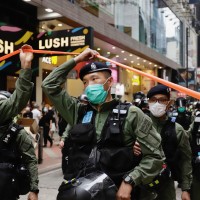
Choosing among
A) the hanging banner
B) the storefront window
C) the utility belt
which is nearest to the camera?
the utility belt

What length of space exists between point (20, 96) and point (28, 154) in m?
0.66

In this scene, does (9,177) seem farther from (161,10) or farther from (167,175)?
(161,10)

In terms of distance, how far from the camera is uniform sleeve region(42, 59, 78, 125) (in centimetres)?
269

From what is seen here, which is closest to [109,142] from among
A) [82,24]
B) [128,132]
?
[128,132]

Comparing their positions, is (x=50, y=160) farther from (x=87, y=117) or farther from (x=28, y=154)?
(x=87, y=117)

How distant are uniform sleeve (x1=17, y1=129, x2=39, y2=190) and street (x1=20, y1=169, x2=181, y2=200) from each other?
3.45m

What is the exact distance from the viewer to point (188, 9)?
39625 millimetres

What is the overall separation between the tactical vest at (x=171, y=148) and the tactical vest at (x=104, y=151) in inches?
46.4

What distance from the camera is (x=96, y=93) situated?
259 centimetres

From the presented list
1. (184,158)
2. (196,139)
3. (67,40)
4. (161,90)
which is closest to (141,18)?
(67,40)

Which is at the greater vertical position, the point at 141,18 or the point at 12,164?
the point at 141,18

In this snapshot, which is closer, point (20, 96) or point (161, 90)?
point (20, 96)

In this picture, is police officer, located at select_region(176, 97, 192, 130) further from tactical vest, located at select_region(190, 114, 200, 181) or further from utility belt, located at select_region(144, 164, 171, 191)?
utility belt, located at select_region(144, 164, 171, 191)

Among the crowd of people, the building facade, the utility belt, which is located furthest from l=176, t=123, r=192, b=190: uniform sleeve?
the building facade
